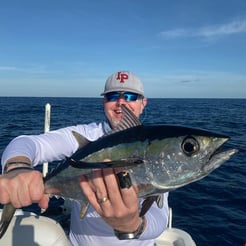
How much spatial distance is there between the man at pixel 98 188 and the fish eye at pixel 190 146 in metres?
0.59

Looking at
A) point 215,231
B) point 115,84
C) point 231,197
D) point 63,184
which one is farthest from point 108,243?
point 231,197

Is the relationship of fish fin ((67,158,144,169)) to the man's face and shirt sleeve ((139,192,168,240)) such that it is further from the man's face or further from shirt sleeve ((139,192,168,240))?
the man's face

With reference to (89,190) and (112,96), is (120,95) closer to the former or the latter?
(112,96)

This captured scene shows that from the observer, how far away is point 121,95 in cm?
452

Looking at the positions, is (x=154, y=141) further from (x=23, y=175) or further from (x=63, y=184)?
(x=23, y=175)

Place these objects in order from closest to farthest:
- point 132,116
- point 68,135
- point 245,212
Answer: point 132,116
point 68,135
point 245,212

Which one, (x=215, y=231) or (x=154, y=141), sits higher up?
(x=154, y=141)

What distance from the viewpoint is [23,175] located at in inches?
110

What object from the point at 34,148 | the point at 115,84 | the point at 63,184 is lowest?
the point at 63,184

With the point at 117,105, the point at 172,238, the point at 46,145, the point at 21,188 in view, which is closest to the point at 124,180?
the point at 21,188

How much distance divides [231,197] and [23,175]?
11279mm

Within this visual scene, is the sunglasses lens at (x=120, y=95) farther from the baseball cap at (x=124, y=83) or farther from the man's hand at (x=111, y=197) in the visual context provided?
the man's hand at (x=111, y=197)

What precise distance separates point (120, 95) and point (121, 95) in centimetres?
2

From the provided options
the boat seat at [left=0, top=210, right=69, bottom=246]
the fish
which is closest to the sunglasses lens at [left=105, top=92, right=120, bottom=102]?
the fish
